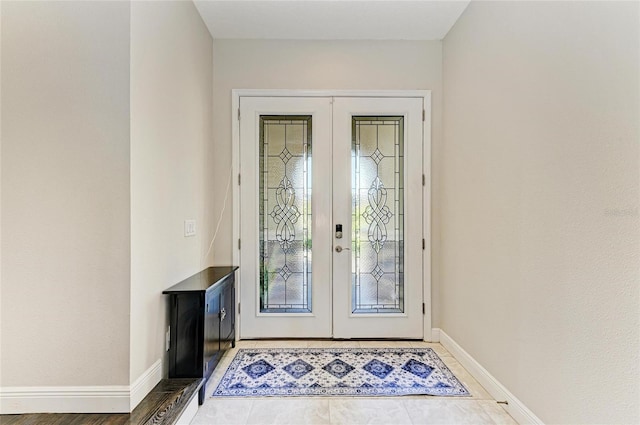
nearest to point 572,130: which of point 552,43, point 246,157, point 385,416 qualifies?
point 552,43

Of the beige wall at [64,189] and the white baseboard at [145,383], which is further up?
the beige wall at [64,189]

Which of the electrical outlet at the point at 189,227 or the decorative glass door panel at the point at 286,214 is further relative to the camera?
the decorative glass door panel at the point at 286,214

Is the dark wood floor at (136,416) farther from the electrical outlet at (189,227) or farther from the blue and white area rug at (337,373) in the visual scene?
the electrical outlet at (189,227)

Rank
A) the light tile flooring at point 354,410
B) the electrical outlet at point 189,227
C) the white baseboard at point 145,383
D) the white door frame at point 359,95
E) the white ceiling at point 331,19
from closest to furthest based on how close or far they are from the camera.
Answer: the white baseboard at point 145,383 < the light tile flooring at point 354,410 < the electrical outlet at point 189,227 < the white ceiling at point 331,19 < the white door frame at point 359,95

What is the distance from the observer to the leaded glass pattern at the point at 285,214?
9.97 ft

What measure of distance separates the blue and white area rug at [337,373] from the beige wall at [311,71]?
0.69 m

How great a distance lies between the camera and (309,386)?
7.32 ft

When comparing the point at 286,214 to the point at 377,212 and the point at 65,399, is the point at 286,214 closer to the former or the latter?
the point at 377,212

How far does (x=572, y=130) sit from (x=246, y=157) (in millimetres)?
2416

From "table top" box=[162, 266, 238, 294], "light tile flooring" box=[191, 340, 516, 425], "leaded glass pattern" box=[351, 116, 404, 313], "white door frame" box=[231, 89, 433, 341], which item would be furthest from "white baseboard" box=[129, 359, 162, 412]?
"leaded glass pattern" box=[351, 116, 404, 313]

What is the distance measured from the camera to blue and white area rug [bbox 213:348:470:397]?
2.18 metres

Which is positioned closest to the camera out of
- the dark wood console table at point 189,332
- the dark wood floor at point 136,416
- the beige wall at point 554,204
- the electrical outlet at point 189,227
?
the beige wall at point 554,204

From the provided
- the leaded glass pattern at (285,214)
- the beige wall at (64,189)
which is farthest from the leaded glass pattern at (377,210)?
the beige wall at (64,189)

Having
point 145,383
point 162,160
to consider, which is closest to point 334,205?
point 162,160
